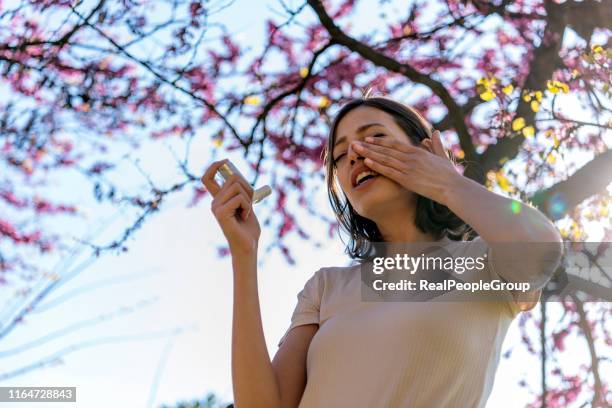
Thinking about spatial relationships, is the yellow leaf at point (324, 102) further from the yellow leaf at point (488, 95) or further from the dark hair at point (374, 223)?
the dark hair at point (374, 223)

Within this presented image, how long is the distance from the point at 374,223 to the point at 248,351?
0.56 meters

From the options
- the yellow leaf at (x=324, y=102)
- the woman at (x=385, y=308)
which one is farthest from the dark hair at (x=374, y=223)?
the yellow leaf at (x=324, y=102)

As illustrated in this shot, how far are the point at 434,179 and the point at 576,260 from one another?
1892 mm

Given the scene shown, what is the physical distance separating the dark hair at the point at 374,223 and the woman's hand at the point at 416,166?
0.25m

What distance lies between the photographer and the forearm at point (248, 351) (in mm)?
1496

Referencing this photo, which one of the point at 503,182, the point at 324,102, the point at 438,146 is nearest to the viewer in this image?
the point at 438,146

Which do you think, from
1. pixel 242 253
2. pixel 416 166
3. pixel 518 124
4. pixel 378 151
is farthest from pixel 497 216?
pixel 518 124

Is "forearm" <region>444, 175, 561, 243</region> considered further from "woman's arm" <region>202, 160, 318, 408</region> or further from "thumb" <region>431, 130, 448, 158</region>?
"woman's arm" <region>202, 160, 318, 408</region>

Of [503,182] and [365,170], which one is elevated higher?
[503,182]

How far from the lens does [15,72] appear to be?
3852mm

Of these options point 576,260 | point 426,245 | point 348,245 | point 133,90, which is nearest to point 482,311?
point 426,245

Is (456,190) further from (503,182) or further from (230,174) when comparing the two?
(503,182)

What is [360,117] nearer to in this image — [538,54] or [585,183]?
[585,183]

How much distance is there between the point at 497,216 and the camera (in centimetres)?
129
